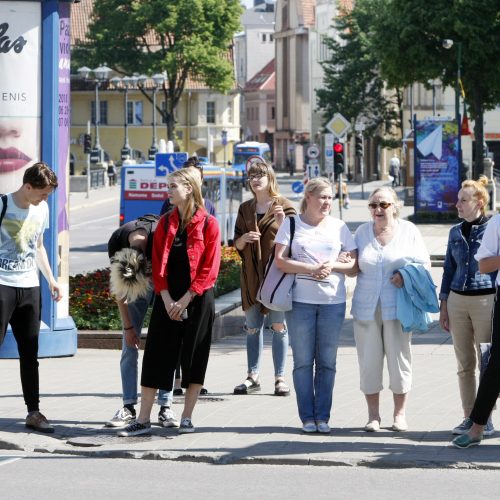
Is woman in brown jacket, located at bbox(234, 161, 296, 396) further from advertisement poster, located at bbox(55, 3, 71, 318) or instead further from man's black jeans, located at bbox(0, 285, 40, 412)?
advertisement poster, located at bbox(55, 3, 71, 318)

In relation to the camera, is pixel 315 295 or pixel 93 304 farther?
pixel 93 304

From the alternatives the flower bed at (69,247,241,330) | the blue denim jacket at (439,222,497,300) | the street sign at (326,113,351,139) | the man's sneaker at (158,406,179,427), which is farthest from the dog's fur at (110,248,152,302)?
the street sign at (326,113,351,139)

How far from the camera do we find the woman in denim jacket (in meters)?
9.46

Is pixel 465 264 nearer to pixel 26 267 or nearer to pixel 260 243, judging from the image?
pixel 260 243

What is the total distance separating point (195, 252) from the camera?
9586 millimetres

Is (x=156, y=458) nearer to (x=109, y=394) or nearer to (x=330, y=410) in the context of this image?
(x=330, y=410)

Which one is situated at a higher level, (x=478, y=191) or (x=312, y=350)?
(x=478, y=191)

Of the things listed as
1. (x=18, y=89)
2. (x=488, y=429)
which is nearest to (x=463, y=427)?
(x=488, y=429)

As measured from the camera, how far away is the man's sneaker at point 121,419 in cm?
995

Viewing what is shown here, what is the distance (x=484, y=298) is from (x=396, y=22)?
134 feet

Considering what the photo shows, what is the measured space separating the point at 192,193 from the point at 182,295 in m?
0.67

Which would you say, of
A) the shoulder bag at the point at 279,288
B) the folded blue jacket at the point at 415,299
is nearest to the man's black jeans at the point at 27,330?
the shoulder bag at the point at 279,288

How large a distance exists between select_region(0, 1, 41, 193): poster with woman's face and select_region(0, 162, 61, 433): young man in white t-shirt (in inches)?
159

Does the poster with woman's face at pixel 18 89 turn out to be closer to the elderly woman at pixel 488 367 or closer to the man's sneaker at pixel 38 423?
the man's sneaker at pixel 38 423
